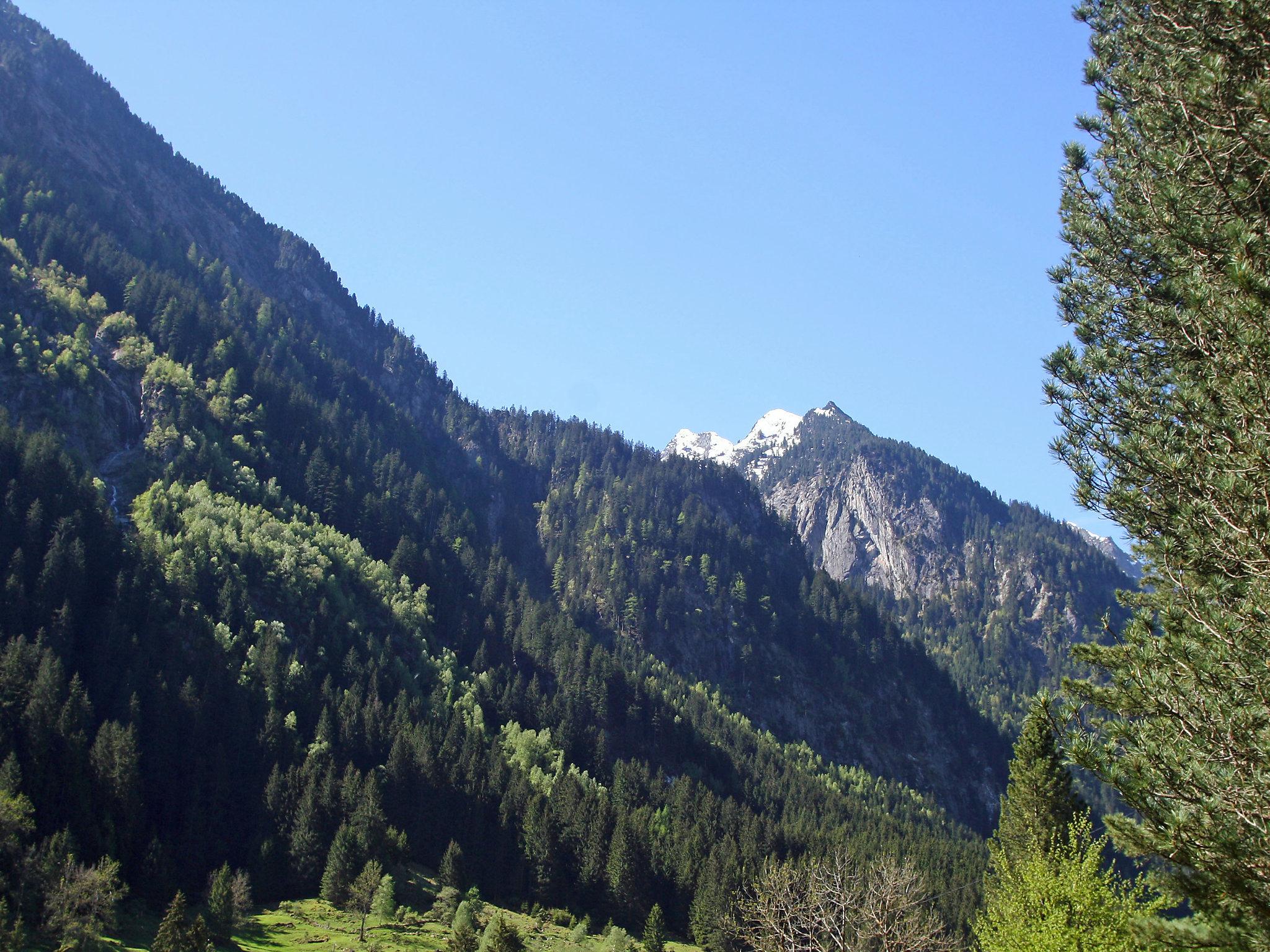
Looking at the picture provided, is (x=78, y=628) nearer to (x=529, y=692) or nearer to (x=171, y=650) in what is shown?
(x=171, y=650)

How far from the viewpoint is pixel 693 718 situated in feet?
628

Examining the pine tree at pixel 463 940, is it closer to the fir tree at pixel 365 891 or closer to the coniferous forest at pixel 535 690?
the coniferous forest at pixel 535 690

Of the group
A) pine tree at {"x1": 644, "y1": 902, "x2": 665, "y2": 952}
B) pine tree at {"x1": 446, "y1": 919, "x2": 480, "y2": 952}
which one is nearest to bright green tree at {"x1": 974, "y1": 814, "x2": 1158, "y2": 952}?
pine tree at {"x1": 446, "y1": 919, "x2": 480, "y2": 952}

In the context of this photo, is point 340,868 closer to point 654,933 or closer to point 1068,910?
point 654,933

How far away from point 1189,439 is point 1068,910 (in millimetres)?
24052

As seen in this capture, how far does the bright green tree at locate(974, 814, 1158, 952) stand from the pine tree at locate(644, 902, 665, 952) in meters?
67.4

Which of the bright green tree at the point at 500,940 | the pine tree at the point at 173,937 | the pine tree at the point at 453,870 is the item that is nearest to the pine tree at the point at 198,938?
the pine tree at the point at 173,937

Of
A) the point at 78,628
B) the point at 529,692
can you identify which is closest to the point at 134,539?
the point at 78,628

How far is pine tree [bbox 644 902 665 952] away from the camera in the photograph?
9825 centimetres

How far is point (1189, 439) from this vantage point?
1736 cm

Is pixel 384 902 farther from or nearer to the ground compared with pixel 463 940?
nearer to the ground

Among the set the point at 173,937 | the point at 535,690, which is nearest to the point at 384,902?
the point at 173,937

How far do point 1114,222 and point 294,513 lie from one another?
16445 cm

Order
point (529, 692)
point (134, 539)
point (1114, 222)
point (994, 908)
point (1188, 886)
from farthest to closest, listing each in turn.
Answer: point (529, 692)
point (134, 539)
point (994, 908)
point (1114, 222)
point (1188, 886)
